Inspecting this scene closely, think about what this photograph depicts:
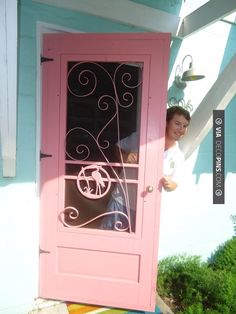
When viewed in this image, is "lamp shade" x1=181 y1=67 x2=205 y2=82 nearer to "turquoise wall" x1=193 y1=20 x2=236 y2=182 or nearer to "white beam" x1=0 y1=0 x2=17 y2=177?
"turquoise wall" x1=193 y1=20 x2=236 y2=182

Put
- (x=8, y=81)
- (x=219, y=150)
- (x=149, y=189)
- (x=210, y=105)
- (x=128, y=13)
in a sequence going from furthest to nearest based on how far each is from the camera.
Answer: (x=210, y=105) → (x=128, y=13) → (x=149, y=189) → (x=219, y=150) → (x=8, y=81)

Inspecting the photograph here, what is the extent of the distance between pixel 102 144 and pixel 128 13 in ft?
3.94

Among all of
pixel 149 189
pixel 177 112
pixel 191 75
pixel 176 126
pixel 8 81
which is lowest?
pixel 149 189

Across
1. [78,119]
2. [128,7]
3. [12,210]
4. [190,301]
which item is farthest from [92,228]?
[128,7]

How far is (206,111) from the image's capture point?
2.82 m

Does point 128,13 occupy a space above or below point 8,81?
above

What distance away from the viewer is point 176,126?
261 cm

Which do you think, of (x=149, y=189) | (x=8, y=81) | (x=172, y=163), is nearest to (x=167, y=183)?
(x=149, y=189)

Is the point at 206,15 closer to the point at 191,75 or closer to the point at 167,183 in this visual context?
the point at 191,75

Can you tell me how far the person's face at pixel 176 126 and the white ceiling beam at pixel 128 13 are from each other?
0.90 m

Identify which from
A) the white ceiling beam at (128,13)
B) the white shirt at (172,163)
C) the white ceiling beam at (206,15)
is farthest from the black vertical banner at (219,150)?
Result: the white ceiling beam at (128,13)

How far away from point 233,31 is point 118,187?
90.7 inches

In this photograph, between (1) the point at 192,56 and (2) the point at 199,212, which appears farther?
(2) the point at 199,212

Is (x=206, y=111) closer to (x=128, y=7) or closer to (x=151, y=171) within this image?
(x=151, y=171)
